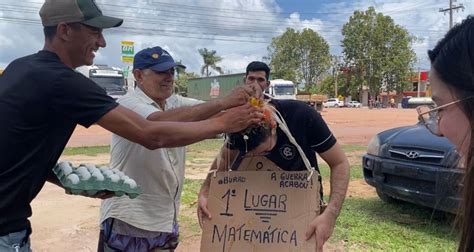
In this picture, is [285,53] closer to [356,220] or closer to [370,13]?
[370,13]

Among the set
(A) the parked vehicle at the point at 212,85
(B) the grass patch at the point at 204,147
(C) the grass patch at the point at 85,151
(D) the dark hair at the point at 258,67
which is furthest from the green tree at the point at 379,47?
(D) the dark hair at the point at 258,67

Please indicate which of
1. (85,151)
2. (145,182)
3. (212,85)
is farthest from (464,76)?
(212,85)

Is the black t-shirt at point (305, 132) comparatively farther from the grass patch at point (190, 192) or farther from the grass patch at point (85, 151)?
the grass patch at point (85, 151)

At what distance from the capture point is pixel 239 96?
2.15 metres

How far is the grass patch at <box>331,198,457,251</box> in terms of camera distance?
14.9ft

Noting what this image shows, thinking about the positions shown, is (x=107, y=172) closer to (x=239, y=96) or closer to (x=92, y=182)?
(x=92, y=182)

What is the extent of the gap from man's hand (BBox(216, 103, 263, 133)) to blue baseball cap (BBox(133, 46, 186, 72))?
945 millimetres

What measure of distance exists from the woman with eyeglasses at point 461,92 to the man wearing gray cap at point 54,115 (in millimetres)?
923

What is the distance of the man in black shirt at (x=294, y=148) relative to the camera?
238 cm

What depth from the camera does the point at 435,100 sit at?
1306 mm

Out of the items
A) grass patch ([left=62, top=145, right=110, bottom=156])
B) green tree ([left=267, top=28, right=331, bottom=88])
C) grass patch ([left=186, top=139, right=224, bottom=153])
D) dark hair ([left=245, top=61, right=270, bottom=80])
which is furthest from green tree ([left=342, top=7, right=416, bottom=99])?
dark hair ([left=245, top=61, right=270, bottom=80])

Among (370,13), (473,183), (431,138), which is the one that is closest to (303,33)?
(370,13)

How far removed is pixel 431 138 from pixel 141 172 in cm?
360

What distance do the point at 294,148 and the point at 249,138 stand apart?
32 cm
